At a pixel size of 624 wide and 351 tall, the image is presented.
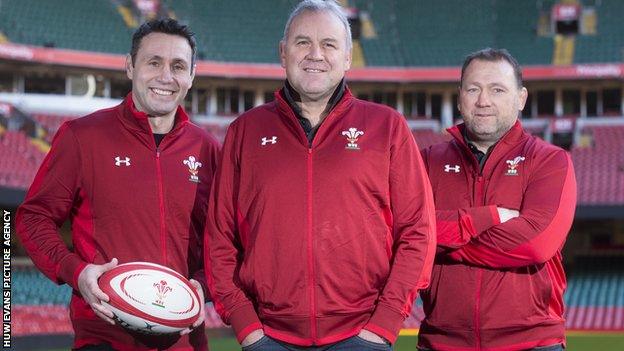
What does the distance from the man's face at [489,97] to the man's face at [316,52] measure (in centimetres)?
104

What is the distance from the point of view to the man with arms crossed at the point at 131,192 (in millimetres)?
4582

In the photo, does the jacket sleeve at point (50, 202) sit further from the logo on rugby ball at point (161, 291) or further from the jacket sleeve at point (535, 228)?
the jacket sleeve at point (535, 228)

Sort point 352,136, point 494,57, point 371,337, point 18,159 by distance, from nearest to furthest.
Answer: point 371,337 → point 352,136 → point 494,57 → point 18,159

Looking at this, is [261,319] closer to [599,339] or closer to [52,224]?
[52,224]

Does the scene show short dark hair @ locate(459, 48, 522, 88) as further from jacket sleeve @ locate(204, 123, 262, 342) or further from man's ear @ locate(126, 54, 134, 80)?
man's ear @ locate(126, 54, 134, 80)

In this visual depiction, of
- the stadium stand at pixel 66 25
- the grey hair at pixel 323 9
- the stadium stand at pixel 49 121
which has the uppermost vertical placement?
the stadium stand at pixel 66 25

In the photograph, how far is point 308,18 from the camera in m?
3.99

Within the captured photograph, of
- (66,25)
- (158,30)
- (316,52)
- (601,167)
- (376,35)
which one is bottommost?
(601,167)

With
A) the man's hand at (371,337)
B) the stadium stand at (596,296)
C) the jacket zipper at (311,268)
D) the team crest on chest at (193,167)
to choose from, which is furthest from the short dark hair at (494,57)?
the stadium stand at (596,296)

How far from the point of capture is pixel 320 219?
3.87m

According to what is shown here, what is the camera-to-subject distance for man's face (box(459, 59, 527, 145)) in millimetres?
4746

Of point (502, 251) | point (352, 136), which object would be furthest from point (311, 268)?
point (502, 251)

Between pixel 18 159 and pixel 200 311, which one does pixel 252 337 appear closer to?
pixel 200 311

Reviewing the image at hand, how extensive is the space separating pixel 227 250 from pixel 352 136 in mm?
755
